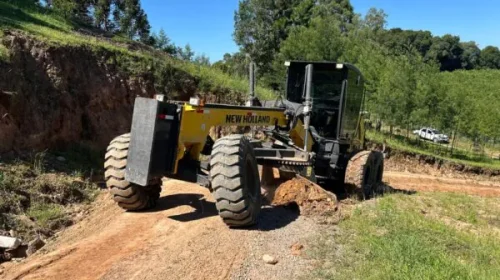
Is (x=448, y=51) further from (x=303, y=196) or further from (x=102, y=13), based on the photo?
(x=303, y=196)

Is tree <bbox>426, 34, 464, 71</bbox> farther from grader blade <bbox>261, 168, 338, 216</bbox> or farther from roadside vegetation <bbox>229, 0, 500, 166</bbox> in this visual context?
grader blade <bbox>261, 168, 338, 216</bbox>

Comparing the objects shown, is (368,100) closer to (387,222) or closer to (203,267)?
(387,222)

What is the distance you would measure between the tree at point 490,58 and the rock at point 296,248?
113 metres

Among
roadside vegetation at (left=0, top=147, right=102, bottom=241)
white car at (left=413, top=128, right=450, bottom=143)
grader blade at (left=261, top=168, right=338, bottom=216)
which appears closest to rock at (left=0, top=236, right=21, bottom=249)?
roadside vegetation at (left=0, top=147, right=102, bottom=241)

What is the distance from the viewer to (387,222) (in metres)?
7.52

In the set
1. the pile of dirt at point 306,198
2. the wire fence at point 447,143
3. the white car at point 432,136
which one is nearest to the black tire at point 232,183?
the pile of dirt at point 306,198

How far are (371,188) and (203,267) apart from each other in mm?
6768

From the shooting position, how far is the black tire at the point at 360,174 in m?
10.2

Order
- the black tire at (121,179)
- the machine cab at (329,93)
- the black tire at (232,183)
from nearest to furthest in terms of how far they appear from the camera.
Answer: the black tire at (232,183) < the black tire at (121,179) < the machine cab at (329,93)

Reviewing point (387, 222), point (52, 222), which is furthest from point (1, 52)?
point (387, 222)

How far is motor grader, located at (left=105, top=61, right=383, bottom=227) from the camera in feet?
21.3

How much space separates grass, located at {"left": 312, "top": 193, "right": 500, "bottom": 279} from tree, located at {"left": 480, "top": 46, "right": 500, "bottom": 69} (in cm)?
10929

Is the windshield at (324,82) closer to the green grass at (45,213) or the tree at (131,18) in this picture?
the green grass at (45,213)

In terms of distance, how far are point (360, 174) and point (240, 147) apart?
4.30 metres
